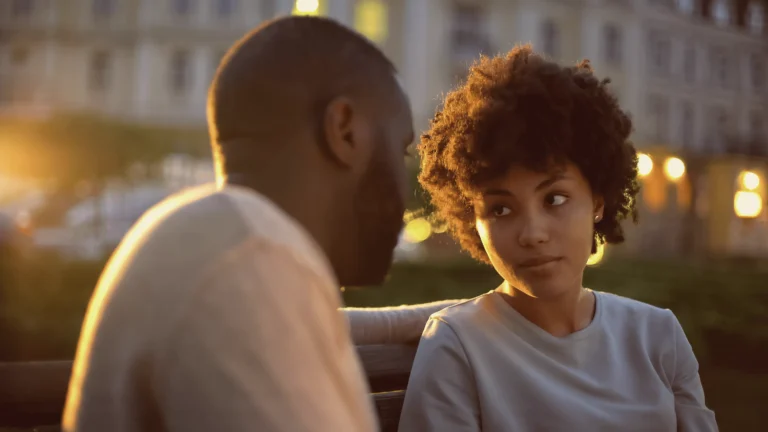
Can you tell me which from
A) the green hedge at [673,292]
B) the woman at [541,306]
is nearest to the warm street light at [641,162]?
the woman at [541,306]

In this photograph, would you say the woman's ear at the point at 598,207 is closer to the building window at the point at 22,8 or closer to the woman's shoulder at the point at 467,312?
the woman's shoulder at the point at 467,312

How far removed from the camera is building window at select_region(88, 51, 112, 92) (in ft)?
117

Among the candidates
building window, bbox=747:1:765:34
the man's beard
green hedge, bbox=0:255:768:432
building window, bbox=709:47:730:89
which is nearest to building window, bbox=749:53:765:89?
building window, bbox=747:1:765:34

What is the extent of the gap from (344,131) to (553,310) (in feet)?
3.72

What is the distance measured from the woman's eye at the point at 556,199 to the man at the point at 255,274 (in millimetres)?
894

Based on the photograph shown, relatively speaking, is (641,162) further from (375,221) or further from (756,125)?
(756,125)

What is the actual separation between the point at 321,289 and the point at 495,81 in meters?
1.37

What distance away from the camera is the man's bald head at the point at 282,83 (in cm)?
138

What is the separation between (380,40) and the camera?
34406 mm

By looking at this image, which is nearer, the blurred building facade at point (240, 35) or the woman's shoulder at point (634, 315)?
the woman's shoulder at point (634, 315)

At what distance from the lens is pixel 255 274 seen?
42.0 inches

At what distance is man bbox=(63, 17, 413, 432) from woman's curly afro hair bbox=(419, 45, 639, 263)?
0.84 m

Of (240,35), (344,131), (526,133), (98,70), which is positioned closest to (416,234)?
(240,35)

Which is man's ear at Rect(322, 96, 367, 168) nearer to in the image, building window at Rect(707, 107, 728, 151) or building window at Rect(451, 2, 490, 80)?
building window at Rect(451, 2, 490, 80)
